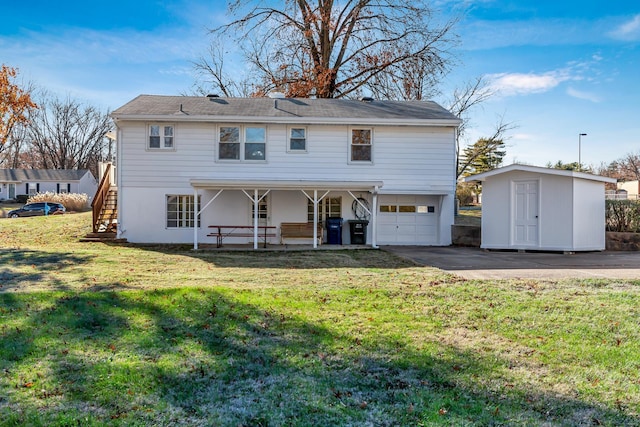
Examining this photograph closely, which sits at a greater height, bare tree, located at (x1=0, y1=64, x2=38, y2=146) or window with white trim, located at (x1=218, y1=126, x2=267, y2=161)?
bare tree, located at (x1=0, y1=64, x2=38, y2=146)

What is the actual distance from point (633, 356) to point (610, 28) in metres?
17.0

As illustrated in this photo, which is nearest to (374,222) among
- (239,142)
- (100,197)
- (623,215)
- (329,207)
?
(329,207)

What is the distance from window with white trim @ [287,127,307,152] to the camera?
15.6 m

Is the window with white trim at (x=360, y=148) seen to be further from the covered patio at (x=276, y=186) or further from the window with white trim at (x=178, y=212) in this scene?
the window with white trim at (x=178, y=212)

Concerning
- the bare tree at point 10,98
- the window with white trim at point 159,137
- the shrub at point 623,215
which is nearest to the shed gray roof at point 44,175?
the bare tree at point 10,98

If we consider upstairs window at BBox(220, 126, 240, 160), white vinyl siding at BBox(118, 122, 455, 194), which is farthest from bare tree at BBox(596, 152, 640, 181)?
upstairs window at BBox(220, 126, 240, 160)

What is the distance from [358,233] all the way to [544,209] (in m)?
6.28

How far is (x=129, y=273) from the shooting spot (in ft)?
27.7

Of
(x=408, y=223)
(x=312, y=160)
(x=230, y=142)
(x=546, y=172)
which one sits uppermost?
(x=230, y=142)

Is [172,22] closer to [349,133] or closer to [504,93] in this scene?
[349,133]

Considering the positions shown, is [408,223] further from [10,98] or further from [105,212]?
[10,98]

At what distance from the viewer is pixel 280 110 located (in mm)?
16219

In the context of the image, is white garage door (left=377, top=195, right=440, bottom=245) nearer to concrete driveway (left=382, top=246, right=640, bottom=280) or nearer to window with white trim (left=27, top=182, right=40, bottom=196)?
concrete driveway (left=382, top=246, right=640, bottom=280)

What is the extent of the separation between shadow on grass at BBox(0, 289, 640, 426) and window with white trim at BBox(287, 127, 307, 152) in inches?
416
